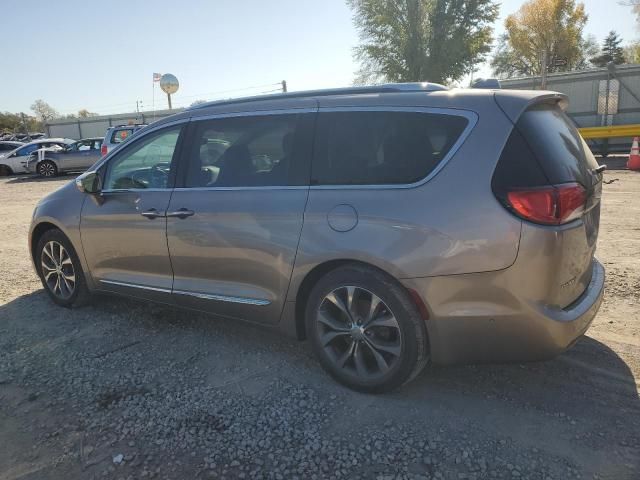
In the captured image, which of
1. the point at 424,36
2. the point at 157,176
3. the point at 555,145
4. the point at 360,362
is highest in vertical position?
the point at 424,36

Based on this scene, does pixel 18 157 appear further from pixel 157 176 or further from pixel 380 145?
pixel 380 145

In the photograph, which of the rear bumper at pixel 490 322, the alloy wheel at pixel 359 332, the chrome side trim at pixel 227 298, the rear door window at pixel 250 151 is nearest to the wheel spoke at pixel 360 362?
the alloy wheel at pixel 359 332

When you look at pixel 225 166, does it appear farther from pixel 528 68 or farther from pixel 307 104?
Answer: pixel 528 68

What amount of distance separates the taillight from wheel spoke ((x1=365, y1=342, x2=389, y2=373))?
43.6 inches

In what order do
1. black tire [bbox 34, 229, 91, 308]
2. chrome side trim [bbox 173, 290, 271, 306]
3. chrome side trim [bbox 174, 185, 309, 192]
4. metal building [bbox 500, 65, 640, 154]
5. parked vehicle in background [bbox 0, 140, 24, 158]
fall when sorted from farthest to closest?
parked vehicle in background [bbox 0, 140, 24, 158] < metal building [bbox 500, 65, 640, 154] < black tire [bbox 34, 229, 91, 308] < chrome side trim [bbox 173, 290, 271, 306] < chrome side trim [bbox 174, 185, 309, 192]

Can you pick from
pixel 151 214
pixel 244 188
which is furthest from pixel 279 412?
pixel 151 214

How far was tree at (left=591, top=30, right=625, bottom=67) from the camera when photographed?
193 feet

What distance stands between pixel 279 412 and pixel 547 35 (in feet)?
188

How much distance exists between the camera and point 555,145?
2836 millimetres

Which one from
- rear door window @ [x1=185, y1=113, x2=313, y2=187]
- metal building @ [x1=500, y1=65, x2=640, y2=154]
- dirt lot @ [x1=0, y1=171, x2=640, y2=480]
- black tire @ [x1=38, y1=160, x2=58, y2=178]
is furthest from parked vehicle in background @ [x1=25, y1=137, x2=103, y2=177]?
rear door window @ [x1=185, y1=113, x2=313, y2=187]

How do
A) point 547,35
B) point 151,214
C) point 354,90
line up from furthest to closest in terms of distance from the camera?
point 547,35, point 151,214, point 354,90

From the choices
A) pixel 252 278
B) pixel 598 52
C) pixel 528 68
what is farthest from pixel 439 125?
pixel 598 52

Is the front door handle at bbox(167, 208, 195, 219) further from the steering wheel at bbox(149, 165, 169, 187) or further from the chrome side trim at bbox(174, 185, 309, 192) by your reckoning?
the steering wheel at bbox(149, 165, 169, 187)

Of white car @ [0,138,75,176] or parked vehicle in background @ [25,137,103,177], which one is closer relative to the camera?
parked vehicle in background @ [25,137,103,177]
